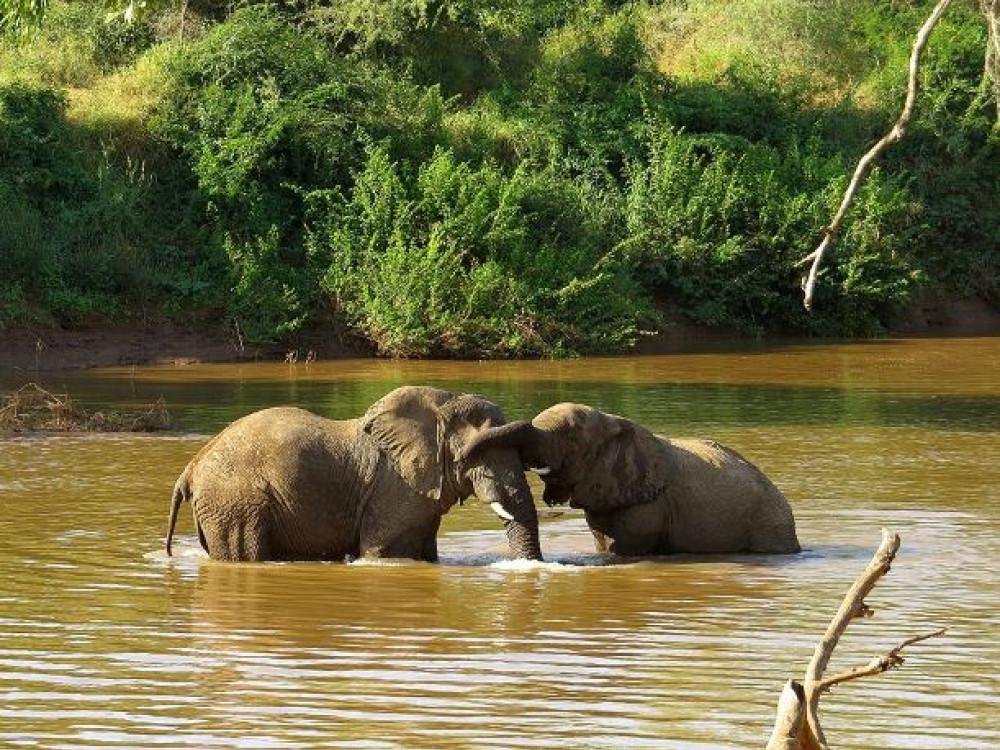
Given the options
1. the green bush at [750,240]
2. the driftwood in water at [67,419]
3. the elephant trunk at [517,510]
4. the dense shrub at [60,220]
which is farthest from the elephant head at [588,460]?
the green bush at [750,240]

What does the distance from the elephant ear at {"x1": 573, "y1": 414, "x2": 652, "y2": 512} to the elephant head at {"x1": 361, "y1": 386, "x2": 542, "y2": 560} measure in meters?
0.59

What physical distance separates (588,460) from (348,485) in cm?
159

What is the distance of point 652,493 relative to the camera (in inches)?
501

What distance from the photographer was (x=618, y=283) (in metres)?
31.5

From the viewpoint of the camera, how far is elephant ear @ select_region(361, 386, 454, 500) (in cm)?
1202

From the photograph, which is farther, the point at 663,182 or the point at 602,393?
the point at 663,182

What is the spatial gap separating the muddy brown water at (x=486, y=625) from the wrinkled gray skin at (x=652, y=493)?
0.26m

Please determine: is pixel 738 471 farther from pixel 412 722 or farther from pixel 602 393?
pixel 602 393

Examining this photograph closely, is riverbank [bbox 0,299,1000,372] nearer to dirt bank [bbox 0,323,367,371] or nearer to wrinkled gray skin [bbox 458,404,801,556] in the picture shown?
dirt bank [bbox 0,323,367,371]

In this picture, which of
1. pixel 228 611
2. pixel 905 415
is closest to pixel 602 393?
pixel 905 415

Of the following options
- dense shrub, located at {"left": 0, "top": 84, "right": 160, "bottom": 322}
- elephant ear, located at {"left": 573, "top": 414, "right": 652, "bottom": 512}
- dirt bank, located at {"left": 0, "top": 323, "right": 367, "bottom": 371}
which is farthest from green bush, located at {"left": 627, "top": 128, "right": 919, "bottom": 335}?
elephant ear, located at {"left": 573, "top": 414, "right": 652, "bottom": 512}

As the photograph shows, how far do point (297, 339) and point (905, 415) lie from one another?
11254mm

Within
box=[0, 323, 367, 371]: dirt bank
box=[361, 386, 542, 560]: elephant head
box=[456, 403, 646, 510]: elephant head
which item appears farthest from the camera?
box=[0, 323, 367, 371]: dirt bank

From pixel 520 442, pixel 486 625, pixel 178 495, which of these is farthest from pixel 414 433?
pixel 486 625
